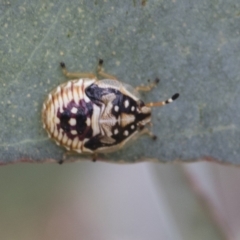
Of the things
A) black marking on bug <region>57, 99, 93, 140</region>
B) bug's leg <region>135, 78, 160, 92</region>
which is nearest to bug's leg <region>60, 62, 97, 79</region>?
black marking on bug <region>57, 99, 93, 140</region>

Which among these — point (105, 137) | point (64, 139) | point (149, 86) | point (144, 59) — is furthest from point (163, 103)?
point (64, 139)

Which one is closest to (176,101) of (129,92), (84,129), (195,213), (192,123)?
(192,123)

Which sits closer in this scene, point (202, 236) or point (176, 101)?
point (176, 101)

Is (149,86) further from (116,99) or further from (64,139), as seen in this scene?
(64,139)

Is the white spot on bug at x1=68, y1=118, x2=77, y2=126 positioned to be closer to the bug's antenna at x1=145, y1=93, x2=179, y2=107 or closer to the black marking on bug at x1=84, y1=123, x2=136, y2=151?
the black marking on bug at x1=84, y1=123, x2=136, y2=151

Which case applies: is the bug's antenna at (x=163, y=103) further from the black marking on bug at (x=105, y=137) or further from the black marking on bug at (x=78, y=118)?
Result: the black marking on bug at (x=78, y=118)

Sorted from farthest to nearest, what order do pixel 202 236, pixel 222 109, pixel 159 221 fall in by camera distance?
pixel 159 221, pixel 202 236, pixel 222 109

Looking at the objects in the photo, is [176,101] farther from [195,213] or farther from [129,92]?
[195,213]
